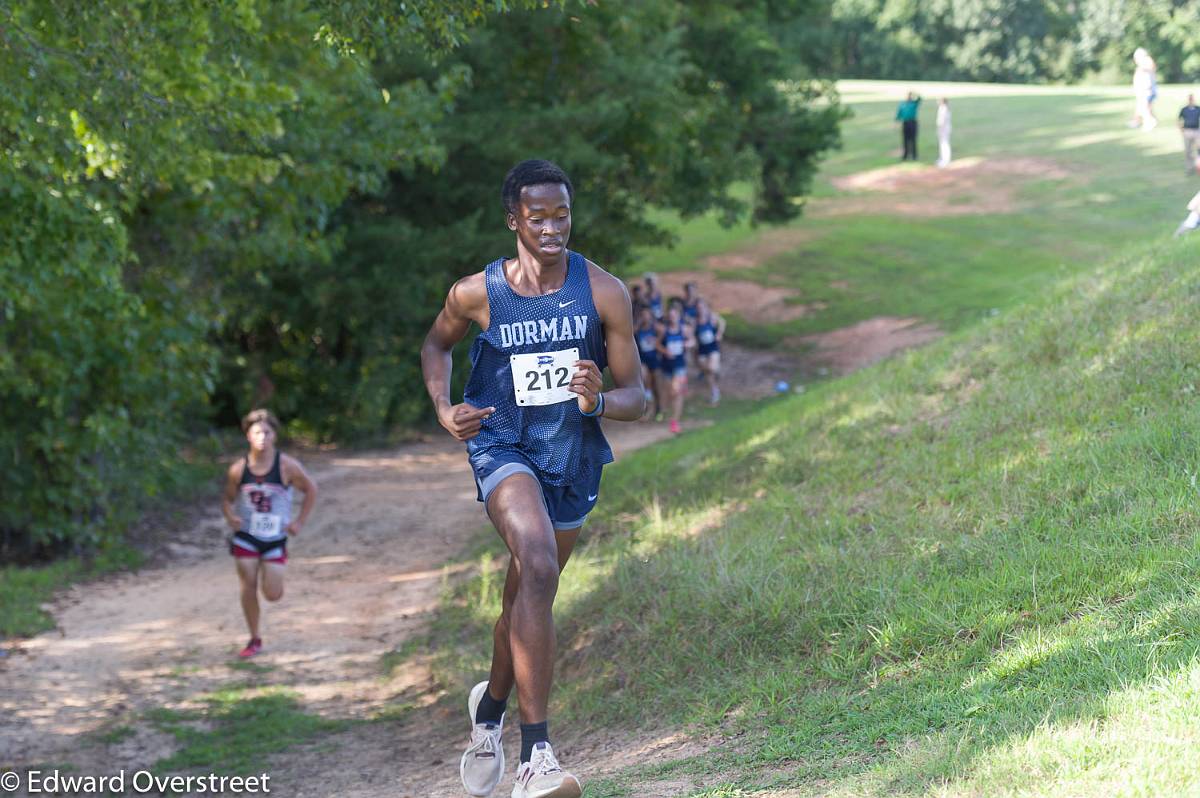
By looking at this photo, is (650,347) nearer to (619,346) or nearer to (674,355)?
(674,355)

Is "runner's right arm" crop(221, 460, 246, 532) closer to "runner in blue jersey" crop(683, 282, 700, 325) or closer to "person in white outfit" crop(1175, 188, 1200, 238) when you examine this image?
"person in white outfit" crop(1175, 188, 1200, 238)

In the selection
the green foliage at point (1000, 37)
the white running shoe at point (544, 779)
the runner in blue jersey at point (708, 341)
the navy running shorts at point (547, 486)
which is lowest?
the runner in blue jersey at point (708, 341)

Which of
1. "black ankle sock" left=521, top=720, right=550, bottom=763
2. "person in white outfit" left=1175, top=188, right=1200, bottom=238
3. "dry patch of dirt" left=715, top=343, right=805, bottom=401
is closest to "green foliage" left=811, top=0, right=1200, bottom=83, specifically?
"dry patch of dirt" left=715, top=343, right=805, bottom=401

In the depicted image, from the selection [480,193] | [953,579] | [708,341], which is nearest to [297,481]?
[953,579]

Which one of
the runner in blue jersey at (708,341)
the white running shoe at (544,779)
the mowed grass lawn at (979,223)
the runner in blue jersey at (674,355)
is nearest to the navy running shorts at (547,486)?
the white running shoe at (544,779)

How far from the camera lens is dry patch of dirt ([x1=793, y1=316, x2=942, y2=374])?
2206cm

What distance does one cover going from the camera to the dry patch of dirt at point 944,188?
112 ft

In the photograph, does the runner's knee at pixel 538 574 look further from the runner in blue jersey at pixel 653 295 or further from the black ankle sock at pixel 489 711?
the runner in blue jersey at pixel 653 295

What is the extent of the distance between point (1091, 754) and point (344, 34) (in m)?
5.45

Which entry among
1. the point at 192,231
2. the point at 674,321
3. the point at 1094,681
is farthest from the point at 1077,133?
the point at 1094,681

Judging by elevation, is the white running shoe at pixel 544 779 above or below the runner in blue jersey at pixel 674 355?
above

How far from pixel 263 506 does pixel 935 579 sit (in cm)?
542

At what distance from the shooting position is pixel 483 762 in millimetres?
5648

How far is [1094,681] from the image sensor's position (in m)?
4.95
